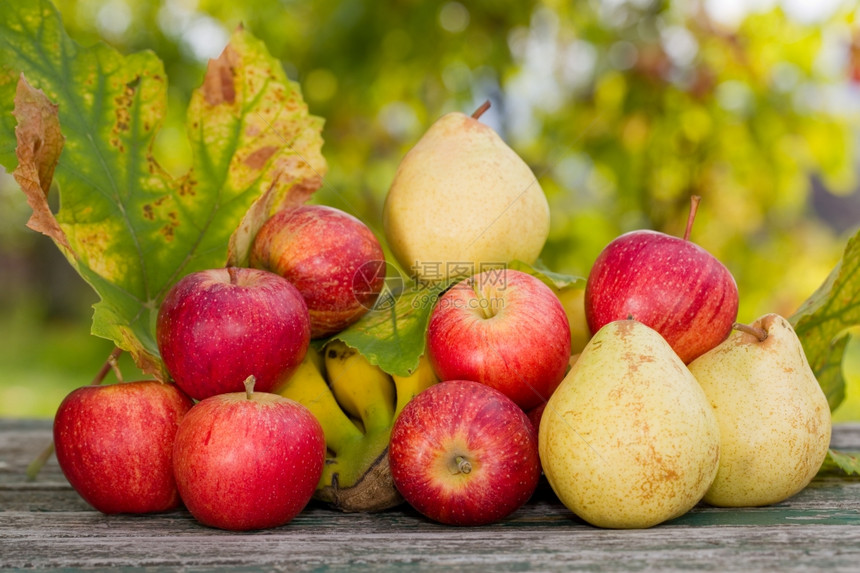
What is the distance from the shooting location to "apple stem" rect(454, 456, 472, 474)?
38.6 inches

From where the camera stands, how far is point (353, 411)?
127 centimetres

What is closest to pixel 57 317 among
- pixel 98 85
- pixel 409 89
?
pixel 409 89

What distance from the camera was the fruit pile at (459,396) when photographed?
97cm

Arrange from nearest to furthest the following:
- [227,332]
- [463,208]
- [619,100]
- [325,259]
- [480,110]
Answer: [227,332] < [325,259] < [463,208] < [480,110] < [619,100]

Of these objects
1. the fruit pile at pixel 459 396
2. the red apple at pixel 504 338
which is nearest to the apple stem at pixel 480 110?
the fruit pile at pixel 459 396

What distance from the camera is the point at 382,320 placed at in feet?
4.04

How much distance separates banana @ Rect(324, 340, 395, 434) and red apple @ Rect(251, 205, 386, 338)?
0.14 ft

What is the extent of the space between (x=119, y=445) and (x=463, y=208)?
0.62m

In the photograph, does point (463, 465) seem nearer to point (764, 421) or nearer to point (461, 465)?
point (461, 465)

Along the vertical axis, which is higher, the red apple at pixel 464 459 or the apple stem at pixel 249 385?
the apple stem at pixel 249 385

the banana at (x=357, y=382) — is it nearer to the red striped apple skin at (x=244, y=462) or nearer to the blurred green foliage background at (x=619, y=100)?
the red striped apple skin at (x=244, y=462)

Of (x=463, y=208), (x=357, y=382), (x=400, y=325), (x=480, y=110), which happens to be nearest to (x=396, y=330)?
(x=400, y=325)

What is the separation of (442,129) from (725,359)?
2.00 ft

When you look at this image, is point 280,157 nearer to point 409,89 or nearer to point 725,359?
point 725,359
